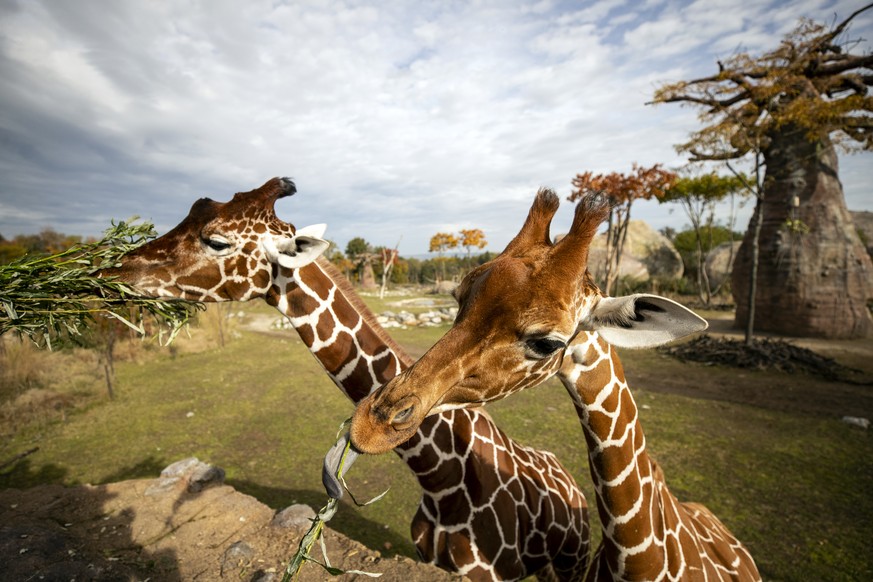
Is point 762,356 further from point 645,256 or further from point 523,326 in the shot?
point 645,256

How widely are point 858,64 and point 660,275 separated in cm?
1633

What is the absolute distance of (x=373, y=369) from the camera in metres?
2.72

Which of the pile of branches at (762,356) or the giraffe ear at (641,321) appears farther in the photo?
the pile of branches at (762,356)

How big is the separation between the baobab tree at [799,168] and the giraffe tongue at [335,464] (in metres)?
13.4

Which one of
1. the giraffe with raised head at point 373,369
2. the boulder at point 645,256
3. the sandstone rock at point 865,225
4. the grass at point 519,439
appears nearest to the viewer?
the giraffe with raised head at point 373,369

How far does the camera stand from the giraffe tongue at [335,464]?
1.34 meters

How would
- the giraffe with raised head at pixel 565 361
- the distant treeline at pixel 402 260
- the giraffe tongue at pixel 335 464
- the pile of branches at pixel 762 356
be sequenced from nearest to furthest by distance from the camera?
the giraffe tongue at pixel 335 464 → the giraffe with raised head at pixel 565 361 → the pile of branches at pixel 762 356 → the distant treeline at pixel 402 260

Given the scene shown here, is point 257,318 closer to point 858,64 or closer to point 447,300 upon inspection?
point 447,300

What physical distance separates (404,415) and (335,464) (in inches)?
11.4

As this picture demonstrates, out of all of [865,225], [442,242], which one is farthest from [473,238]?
[865,225]

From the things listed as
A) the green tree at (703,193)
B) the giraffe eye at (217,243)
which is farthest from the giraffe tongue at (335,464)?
the green tree at (703,193)

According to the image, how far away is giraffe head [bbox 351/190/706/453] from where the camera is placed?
5.10ft

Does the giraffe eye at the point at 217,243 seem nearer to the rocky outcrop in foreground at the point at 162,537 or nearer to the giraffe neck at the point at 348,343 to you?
the giraffe neck at the point at 348,343

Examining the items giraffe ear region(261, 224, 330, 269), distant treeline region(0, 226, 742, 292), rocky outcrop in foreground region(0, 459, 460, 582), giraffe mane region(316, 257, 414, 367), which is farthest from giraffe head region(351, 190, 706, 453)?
distant treeline region(0, 226, 742, 292)
